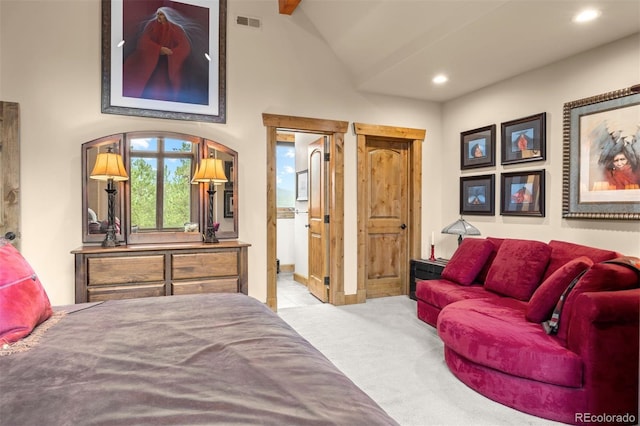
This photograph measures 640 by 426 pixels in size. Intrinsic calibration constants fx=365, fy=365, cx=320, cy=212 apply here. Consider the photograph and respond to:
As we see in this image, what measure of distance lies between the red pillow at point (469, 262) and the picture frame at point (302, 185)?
2719mm

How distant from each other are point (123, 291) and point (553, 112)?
171 inches

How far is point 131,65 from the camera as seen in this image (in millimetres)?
3594

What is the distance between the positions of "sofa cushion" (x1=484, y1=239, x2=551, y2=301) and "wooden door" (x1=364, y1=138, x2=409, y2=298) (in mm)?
1688

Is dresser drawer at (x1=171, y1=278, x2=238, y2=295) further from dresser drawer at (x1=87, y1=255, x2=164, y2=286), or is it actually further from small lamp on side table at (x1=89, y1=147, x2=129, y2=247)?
small lamp on side table at (x1=89, y1=147, x2=129, y2=247)

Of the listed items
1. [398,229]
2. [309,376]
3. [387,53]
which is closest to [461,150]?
[398,229]

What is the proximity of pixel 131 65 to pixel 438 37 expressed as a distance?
2922mm

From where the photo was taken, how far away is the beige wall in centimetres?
328

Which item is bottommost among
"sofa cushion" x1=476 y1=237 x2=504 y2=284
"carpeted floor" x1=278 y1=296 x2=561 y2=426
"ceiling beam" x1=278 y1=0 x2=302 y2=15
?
"carpeted floor" x1=278 y1=296 x2=561 y2=426

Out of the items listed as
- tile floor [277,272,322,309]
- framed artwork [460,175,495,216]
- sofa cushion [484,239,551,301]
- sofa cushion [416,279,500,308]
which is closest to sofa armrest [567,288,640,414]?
sofa cushion [484,239,551,301]

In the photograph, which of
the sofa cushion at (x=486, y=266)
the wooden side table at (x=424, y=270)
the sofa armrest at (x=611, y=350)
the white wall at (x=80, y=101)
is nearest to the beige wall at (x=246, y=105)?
the white wall at (x=80, y=101)

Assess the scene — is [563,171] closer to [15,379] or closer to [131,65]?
[15,379]

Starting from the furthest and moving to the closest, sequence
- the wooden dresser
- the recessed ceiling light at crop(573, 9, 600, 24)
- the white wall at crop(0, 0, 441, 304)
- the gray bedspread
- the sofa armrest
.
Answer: the white wall at crop(0, 0, 441, 304) → the wooden dresser → the recessed ceiling light at crop(573, 9, 600, 24) → the sofa armrest → the gray bedspread

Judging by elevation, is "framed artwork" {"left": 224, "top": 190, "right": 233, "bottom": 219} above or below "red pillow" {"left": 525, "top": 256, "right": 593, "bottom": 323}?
above

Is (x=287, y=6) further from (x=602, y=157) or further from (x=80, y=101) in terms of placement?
(x=602, y=157)
